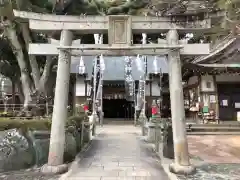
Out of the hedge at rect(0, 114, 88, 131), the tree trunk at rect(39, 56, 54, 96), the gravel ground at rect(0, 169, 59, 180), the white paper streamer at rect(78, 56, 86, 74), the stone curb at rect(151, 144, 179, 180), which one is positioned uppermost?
the white paper streamer at rect(78, 56, 86, 74)

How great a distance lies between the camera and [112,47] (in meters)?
8.07

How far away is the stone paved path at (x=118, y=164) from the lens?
7.48 metres

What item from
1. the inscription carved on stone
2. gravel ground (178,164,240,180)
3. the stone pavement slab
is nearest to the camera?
gravel ground (178,164,240,180)

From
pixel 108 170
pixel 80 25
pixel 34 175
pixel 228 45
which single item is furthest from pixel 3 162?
pixel 228 45

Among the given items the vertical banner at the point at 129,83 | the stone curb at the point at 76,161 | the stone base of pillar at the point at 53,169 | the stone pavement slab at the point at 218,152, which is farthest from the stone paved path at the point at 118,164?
the vertical banner at the point at 129,83

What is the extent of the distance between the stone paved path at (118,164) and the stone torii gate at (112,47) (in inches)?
24.6

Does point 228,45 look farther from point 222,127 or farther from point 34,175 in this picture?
point 34,175

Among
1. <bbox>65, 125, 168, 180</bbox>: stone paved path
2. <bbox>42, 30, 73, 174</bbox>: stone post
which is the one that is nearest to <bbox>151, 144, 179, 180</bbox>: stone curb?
<bbox>65, 125, 168, 180</bbox>: stone paved path

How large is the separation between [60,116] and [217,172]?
470cm

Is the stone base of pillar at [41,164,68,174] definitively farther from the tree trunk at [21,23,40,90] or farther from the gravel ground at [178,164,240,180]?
the tree trunk at [21,23,40,90]

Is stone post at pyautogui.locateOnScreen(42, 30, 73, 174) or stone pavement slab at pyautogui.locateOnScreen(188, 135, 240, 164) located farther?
stone pavement slab at pyautogui.locateOnScreen(188, 135, 240, 164)

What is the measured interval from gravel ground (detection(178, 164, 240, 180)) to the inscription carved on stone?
410 centimetres

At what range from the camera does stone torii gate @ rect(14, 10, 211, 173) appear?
782 centimetres

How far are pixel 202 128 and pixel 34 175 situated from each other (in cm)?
1252
